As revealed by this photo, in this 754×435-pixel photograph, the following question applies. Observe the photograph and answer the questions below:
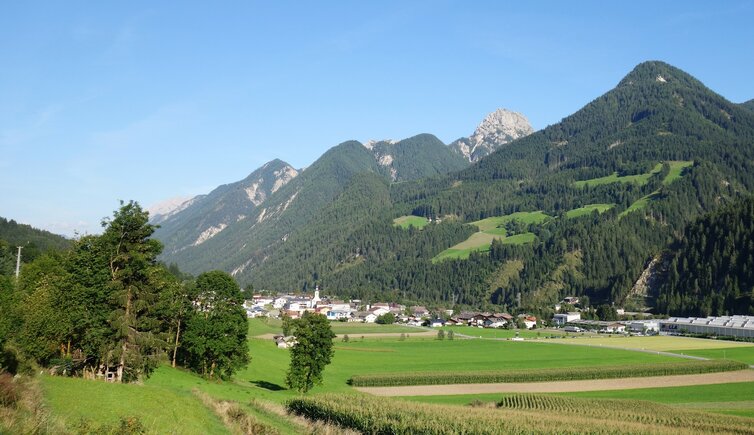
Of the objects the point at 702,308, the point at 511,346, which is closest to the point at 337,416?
the point at 511,346

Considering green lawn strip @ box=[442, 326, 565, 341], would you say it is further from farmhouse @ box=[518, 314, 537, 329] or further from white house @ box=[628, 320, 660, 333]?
white house @ box=[628, 320, 660, 333]

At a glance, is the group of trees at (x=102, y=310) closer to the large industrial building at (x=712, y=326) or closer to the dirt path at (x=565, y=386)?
the dirt path at (x=565, y=386)

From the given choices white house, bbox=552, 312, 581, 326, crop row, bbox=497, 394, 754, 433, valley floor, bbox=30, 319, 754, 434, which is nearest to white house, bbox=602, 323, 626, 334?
white house, bbox=552, 312, 581, 326

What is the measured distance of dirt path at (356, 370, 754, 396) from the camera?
67.1 metres

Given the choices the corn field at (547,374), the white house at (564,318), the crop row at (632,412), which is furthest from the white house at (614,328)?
the crop row at (632,412)

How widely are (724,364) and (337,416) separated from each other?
211 ft

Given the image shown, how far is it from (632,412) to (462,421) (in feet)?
59.1

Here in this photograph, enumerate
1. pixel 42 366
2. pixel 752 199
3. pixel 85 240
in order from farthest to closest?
pixel 752 199, pixel 85 240, pixel 42 366

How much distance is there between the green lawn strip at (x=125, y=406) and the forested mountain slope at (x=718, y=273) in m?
164

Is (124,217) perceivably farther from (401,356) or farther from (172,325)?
(401,356)

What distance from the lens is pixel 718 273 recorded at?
184 metres

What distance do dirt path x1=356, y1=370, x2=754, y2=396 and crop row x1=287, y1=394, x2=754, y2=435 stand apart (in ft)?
71.6

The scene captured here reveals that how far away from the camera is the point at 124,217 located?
148ft

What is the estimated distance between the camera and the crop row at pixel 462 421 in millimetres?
34438
